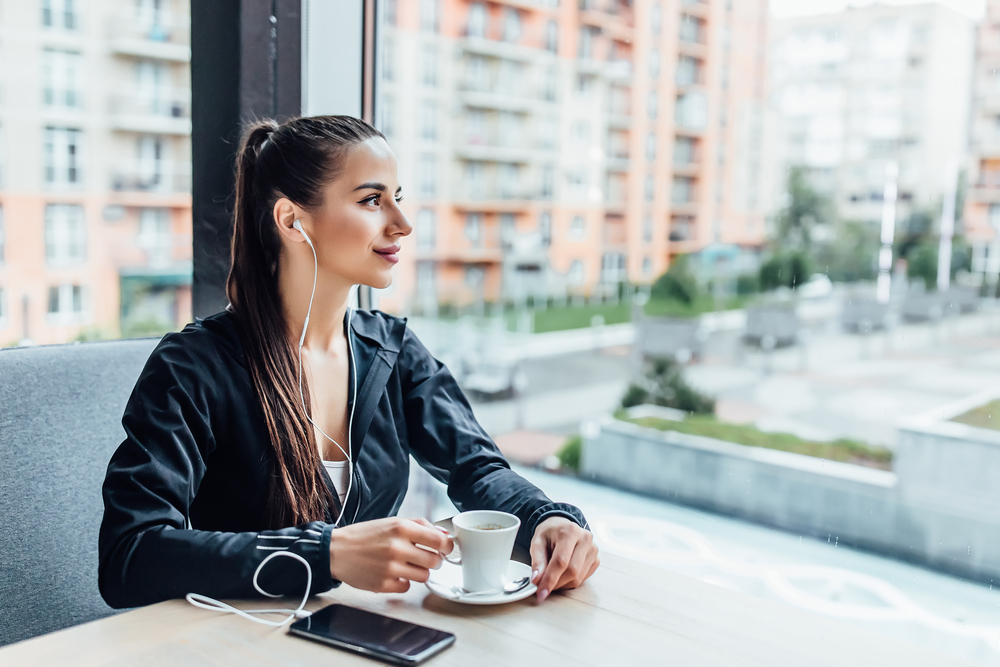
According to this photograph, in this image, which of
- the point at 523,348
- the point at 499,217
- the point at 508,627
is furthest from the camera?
the point at 523,348

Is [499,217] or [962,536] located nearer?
[962,536]

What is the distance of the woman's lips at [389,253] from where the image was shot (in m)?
1.05

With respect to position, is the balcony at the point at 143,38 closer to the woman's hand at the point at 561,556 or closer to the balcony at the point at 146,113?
the balcony at the point at 146,113

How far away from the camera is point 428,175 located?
335 centimetres

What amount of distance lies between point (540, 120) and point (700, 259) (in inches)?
43.8

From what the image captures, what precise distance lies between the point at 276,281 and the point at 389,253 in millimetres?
182

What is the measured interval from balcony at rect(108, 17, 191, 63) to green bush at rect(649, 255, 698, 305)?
2680mm

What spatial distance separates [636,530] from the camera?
129 inches

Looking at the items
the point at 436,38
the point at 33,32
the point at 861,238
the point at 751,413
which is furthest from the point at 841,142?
the point at 33,32

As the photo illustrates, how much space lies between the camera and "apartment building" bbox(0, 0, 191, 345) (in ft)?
5.72

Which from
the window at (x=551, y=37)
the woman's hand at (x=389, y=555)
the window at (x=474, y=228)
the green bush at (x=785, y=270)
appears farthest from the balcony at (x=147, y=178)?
the green bush at (x=785, y=270)

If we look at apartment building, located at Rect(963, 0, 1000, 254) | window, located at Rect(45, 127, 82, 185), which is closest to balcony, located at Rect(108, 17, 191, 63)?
window, located at Rect(45, 127, 82, 185)

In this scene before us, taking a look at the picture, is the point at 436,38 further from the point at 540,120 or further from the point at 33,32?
the point at 33,32

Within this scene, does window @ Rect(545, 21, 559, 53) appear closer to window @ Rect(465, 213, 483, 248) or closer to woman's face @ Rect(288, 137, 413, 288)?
window @ Rect(465, 213, 483, 248)
